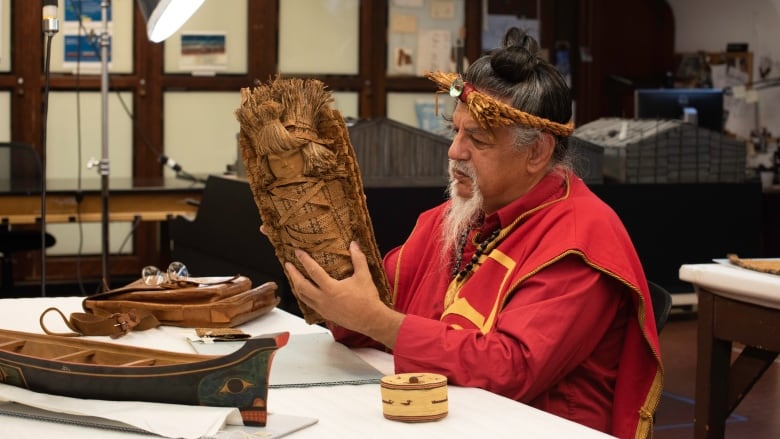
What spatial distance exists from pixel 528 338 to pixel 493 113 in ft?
1.43

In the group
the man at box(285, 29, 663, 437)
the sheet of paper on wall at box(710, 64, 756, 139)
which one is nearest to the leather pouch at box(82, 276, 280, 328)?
the man at box(285, 29, 663, 437)

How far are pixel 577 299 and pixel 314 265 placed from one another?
448 mm

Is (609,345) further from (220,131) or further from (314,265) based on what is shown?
(220,131)

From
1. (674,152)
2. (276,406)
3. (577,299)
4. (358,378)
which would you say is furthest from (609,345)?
(674,152)

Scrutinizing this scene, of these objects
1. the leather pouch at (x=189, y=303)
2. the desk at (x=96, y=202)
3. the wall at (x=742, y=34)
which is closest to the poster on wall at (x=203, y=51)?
the desk at (x=96, y=202)

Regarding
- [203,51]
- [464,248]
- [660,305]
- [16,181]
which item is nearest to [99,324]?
[464,248]

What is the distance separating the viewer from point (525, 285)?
75.0 inches

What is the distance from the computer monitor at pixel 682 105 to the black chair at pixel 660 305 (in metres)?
4.75

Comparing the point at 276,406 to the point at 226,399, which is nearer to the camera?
the point at 226,399

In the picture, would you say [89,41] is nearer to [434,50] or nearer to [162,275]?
[434,50]

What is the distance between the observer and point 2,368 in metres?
1.62

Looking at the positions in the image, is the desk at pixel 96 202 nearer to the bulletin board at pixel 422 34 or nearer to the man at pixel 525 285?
the bulletin board at pixel 422 34

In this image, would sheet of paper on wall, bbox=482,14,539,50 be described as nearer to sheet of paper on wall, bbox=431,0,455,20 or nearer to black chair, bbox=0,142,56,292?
sheet of paper on wall, bbox=431,0,455,20

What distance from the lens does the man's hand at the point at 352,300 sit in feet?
6.16
